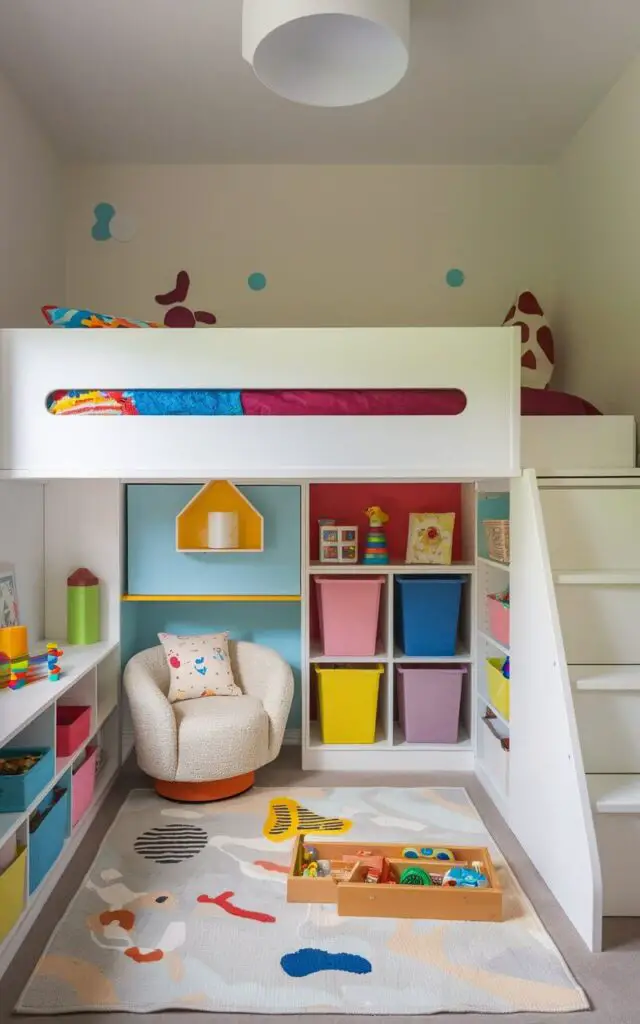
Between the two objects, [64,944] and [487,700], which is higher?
[487,700]

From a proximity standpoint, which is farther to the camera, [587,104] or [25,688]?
[587,104]

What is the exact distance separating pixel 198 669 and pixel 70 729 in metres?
0.79

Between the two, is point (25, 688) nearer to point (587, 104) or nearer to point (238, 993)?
point (238, 993)

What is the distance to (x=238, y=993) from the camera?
1935mm

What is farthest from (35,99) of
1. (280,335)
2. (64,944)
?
(64,944)

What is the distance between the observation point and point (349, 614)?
354 centimetres

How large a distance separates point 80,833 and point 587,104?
3406 millimetres

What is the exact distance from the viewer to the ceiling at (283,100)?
8.20ft

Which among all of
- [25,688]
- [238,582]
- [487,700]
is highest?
[238,582]

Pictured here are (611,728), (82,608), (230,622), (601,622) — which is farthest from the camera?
(230,622)

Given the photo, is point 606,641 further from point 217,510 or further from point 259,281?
point 259,281

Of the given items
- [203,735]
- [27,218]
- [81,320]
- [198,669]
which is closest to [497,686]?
[203,735]

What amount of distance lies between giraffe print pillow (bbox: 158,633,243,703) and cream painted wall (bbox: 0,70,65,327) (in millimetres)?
1528

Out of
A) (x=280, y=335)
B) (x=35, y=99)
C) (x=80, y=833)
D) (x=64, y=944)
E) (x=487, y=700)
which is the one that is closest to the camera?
(x=64, y=944)
